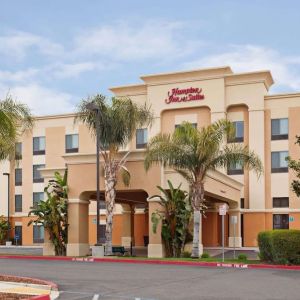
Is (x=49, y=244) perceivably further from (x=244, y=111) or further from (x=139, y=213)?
(x=244, y=111)

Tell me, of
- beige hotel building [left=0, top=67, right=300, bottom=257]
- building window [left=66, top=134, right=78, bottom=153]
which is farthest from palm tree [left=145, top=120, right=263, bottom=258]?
building window [left=66, top=134, right=78, bottom=153]

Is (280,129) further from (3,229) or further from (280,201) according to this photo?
(3,229)

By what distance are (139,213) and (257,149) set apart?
11.9m

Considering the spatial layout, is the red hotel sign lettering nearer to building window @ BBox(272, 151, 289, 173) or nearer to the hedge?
building window @ BBox(272, 151, 289, 173)

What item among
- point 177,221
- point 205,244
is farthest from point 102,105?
point 205,244

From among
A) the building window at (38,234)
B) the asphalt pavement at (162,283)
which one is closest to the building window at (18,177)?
the building window at (38,234)

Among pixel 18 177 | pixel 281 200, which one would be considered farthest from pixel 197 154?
pixel 18 177

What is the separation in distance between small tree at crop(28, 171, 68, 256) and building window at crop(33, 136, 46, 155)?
85.2 ft

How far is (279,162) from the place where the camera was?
51.0m

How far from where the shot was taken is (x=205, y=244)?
158 feet

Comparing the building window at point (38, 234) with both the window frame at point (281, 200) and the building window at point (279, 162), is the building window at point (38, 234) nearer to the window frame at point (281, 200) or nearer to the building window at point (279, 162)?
the window frame at point (281, 200)

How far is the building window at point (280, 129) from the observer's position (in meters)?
51.0

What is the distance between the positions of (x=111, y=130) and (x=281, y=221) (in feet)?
73.7

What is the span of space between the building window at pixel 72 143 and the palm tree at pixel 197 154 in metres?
29.8
